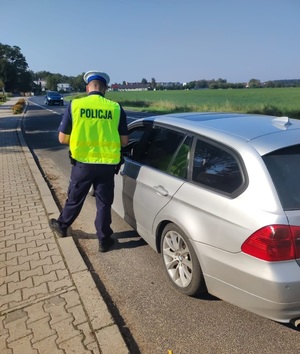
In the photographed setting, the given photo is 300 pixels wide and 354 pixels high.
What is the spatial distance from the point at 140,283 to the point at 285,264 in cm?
151

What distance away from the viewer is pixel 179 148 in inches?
129

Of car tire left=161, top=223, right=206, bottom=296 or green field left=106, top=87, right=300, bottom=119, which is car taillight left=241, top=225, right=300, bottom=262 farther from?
green field left=106, top=87, right=300, bottom=119

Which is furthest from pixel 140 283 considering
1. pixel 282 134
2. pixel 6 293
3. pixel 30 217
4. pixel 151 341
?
pixel 30 217

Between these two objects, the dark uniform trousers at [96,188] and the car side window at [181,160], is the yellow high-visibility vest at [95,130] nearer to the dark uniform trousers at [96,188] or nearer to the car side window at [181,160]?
the dark uniform trousers at [96,188]

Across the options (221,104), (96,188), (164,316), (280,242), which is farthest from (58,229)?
(221,104)

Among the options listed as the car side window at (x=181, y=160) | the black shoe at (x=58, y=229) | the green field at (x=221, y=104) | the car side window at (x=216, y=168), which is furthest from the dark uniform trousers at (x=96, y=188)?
the green field at (x=221, y=104)

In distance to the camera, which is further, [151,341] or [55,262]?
[55,262]

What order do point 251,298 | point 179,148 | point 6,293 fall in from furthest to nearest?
point 179,148 < point 6,293 < point 251,298

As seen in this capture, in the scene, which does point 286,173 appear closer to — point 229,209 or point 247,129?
point 229,209

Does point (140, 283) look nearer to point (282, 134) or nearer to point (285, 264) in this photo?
point (285, 264)

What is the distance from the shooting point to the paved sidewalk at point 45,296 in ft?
8.02

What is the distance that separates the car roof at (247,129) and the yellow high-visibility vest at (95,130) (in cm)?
57

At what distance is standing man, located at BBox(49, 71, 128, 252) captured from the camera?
3494mm

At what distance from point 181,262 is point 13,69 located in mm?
132684
